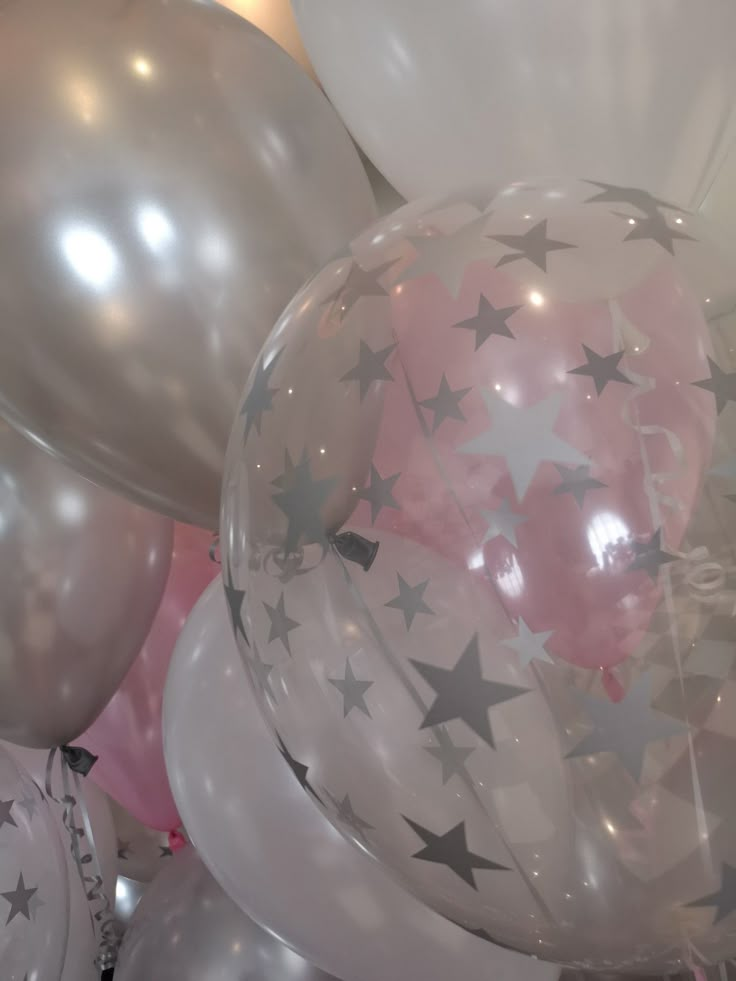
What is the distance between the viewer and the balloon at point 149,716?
1.01 metres

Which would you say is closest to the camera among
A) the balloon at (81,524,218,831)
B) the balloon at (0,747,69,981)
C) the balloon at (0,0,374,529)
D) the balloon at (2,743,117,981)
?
the balloon at (0,0,374,529)

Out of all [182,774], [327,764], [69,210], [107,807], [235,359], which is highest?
[69,210]

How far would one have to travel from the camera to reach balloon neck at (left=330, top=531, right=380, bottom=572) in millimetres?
431

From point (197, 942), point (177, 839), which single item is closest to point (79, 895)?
point (197, 942)

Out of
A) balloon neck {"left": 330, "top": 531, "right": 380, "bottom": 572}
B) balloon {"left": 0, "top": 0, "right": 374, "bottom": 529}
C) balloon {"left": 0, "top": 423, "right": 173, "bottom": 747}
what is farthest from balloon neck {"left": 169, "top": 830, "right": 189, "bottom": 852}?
balloon neck {"left": 330, "top": 531, "right": 380, "bottom": 572}

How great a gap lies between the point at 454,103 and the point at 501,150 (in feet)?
0.15

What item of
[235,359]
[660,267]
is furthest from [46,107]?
[660,267]

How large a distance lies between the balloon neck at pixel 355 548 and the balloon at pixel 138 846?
2.88 ft

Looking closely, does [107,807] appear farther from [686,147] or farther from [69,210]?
[686,147]

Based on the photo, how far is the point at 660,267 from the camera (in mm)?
439

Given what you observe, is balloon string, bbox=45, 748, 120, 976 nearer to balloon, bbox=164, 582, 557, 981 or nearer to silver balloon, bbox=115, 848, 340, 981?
silver balloon, bbox=115, 848, 340, 981

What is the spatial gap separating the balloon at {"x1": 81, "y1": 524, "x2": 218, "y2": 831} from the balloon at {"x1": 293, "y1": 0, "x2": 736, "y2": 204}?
21.2 inches

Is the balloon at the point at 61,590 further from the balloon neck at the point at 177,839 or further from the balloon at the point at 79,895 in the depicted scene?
the balloon neck at the point at 177,839

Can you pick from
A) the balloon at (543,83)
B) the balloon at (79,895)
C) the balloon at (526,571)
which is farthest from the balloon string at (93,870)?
the balloon at (543,83)
